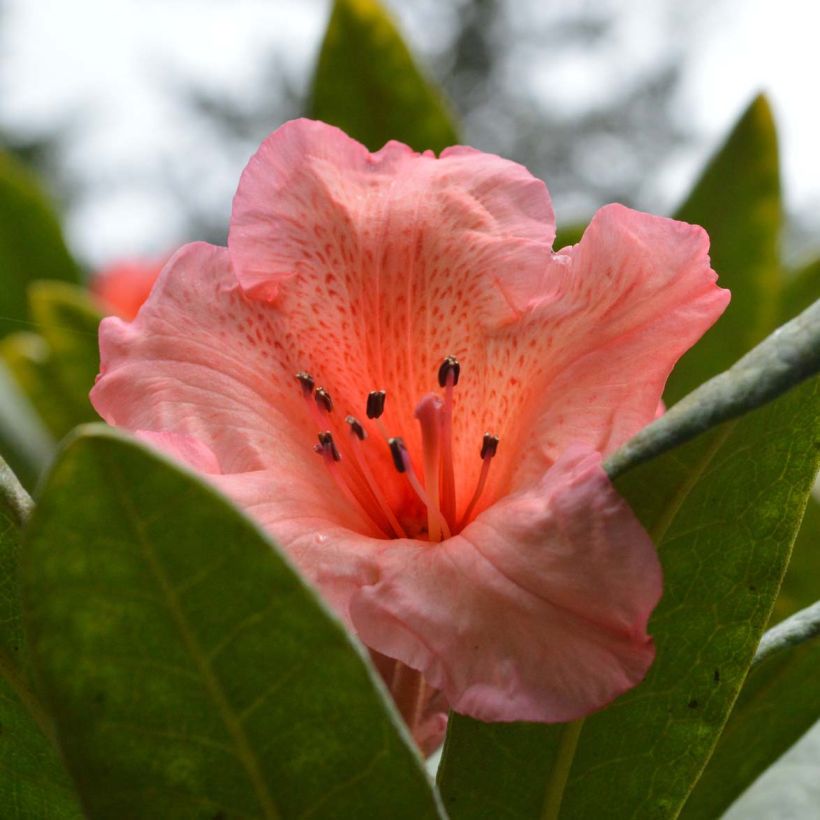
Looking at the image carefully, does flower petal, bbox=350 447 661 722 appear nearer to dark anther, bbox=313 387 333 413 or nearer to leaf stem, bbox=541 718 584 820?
leaf stem, bbox=541 718 584 820

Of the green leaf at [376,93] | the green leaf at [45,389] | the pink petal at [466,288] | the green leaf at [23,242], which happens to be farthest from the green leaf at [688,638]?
the green leaf at [23,242]

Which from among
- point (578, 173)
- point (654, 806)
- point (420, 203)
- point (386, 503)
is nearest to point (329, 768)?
point (654, 806)

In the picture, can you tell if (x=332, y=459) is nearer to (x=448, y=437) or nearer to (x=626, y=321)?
(x=448, y=437)

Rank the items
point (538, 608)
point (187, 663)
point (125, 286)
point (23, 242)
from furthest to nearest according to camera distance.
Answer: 1. point (125, 286)
2. point (23, 242)
3. point (538, 608)
4. point (187, 663)

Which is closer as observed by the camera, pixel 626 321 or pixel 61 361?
pixel 626 321

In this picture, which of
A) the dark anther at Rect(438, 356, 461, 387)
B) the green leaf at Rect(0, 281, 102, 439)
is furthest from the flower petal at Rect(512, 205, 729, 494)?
the green leaf at Rect(0, 281, 102, 439)

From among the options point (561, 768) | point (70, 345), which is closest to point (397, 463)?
point (561, 768)

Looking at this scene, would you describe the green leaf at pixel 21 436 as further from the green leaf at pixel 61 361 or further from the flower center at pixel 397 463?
the flower center at pixel 397 463
